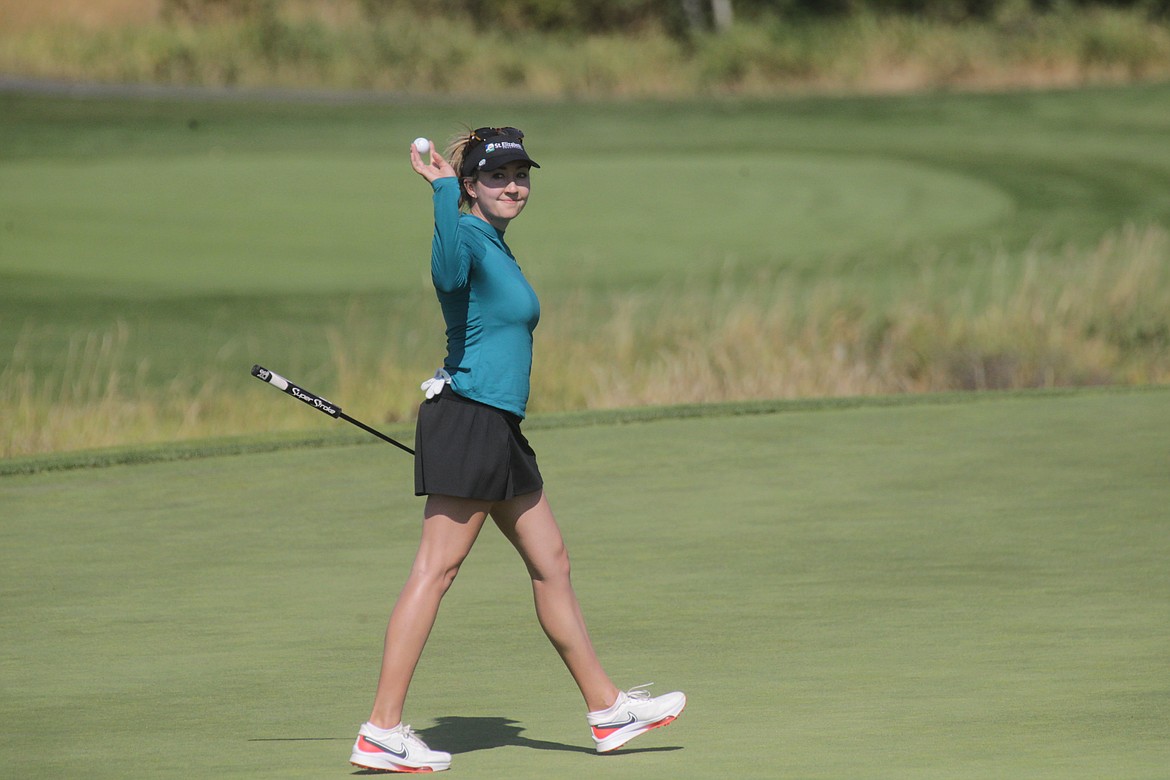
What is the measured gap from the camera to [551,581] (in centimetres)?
545

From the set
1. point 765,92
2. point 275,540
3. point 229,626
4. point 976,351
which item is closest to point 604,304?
point 976,351

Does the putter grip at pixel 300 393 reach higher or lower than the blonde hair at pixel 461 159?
lower

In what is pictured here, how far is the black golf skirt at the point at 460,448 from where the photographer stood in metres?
5.20

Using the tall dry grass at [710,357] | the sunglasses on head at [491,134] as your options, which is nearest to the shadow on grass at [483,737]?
the sunglasses on head at [491,134]

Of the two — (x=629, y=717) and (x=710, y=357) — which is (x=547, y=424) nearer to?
(x=710, y=357)

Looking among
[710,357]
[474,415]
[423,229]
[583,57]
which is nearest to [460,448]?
[474,415]

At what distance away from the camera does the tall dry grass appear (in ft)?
44.4

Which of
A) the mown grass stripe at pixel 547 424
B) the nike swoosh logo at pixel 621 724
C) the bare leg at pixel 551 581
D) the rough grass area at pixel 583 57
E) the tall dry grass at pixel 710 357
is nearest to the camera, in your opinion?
the nike swoosh logo at pixel 621 724

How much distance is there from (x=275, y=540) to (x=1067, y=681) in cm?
353

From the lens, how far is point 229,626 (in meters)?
6.79

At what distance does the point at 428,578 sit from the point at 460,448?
0.36 metres

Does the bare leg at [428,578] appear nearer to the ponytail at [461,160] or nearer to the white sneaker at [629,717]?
the white sneaker at [629,717]

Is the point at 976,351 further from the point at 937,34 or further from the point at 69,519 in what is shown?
the point at 937,34

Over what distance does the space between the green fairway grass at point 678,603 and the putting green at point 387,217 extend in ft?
27.5
